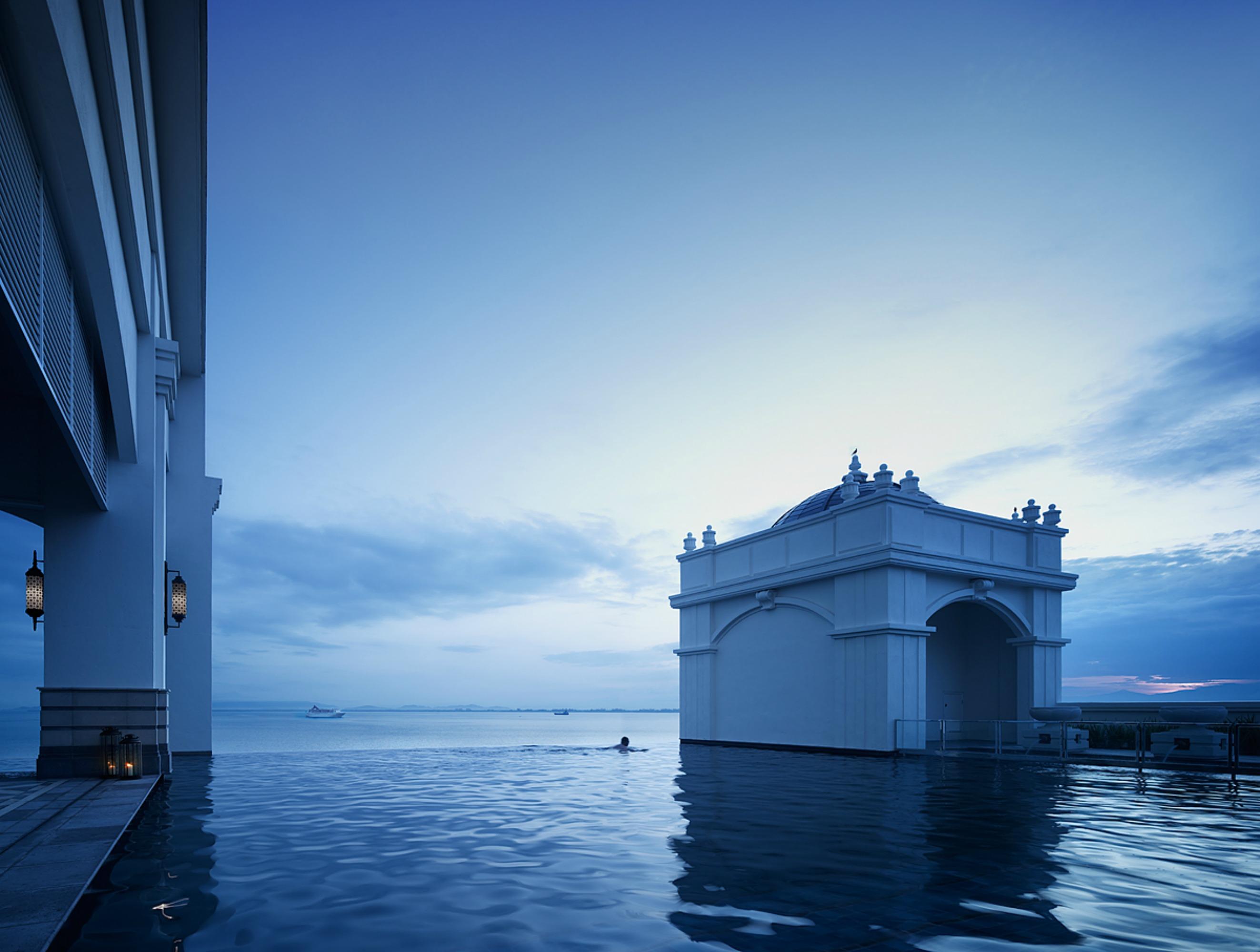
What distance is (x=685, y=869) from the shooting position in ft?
27.4

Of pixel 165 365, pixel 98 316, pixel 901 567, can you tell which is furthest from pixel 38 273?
pixel 901 567

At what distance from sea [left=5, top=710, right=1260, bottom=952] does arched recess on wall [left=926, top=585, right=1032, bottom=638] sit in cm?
1028

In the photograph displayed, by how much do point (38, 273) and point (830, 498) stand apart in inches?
1203

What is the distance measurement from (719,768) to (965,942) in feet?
54.1

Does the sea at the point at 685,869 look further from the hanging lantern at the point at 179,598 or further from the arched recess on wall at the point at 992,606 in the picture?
the arched recess on wall at the point at 992,606

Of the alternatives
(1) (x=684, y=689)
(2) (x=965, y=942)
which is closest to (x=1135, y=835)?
(2) (x=965, y=942)

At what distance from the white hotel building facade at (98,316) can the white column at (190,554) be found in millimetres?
2621

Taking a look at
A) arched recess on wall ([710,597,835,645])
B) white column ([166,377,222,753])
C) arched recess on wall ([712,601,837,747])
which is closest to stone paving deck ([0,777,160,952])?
white column ([166,377,222,753])

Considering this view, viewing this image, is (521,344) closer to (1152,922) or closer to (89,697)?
(89,697)

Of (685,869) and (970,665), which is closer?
(685,869)

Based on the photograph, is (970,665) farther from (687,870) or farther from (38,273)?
(38,273)

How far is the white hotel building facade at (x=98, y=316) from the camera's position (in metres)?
6.64

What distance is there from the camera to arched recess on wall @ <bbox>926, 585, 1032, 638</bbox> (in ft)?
89.4

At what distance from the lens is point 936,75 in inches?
642
